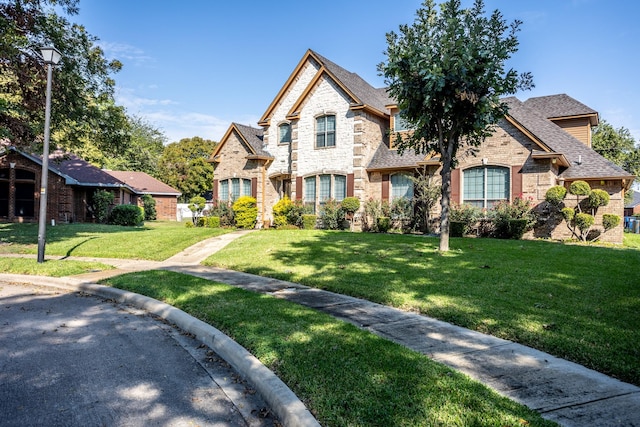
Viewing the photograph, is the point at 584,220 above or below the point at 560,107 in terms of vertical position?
below

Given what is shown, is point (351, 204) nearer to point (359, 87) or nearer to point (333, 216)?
point (333, 216)

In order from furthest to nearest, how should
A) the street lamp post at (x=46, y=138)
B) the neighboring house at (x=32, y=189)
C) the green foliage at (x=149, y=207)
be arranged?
the green foliage at (x=149, y=207)
the neighboring house at (x=32, y=189)
the street lamp post at (x=46, y=138)

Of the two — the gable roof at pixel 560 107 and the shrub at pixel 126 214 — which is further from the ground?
the gable roof at pixel 560 107

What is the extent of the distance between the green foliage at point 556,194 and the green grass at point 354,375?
1371 cm

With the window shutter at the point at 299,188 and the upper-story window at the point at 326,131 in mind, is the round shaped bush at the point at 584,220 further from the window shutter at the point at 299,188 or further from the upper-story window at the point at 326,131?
the window shutter at the point at 299,188

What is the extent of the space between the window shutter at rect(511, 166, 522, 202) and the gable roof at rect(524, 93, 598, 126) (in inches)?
266

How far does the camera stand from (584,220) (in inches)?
623

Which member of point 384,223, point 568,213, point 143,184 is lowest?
point 384,223

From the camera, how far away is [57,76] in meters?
14.6

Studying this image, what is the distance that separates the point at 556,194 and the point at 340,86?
11.3 metres

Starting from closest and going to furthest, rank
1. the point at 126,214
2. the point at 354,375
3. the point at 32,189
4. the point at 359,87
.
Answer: the point at 354,375
the point at 359,87
the point at 32,189
the point at 126,214

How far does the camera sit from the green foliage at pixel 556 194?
15.8 m

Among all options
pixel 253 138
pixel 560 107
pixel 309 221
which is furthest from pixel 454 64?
pixel 253 138

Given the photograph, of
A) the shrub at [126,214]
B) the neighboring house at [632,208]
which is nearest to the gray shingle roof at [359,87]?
the shrub at [126,214]
